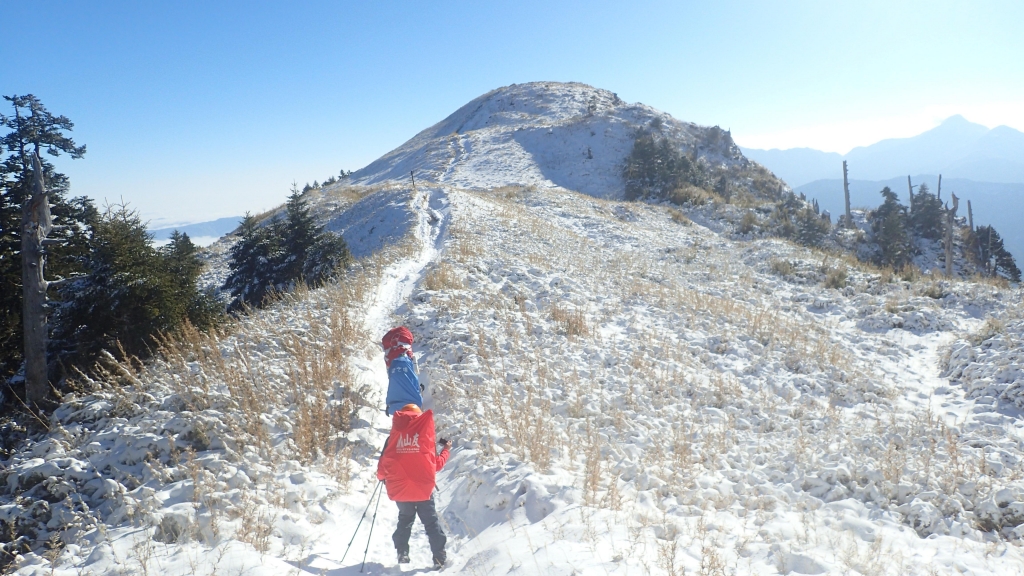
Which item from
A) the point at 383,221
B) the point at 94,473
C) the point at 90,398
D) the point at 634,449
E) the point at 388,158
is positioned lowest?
the point at 634,449

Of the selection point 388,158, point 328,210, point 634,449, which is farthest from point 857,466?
point 388,158

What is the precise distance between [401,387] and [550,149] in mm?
59845

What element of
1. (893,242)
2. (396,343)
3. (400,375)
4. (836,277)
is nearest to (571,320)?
(396,343)

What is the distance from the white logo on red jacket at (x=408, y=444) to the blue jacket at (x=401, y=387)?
3.89ft

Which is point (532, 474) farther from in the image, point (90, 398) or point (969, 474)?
point (90, 398)

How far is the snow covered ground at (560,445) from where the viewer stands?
4.62 metres

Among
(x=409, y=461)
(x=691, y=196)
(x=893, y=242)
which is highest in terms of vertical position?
(x=691, y=196)

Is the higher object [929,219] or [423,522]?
[929,219]

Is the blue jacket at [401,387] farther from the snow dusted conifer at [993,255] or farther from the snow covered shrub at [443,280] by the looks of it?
the snow dusted conifer at [993,255]

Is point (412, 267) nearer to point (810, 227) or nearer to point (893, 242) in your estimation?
point (810, 227)

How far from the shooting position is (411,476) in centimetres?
470

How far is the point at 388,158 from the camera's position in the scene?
78875 millimetres

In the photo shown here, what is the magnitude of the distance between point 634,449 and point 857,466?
2819mm

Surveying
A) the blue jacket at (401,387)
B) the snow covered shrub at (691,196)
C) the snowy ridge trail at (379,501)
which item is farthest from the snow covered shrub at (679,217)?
the blue jacket at (401,387)
